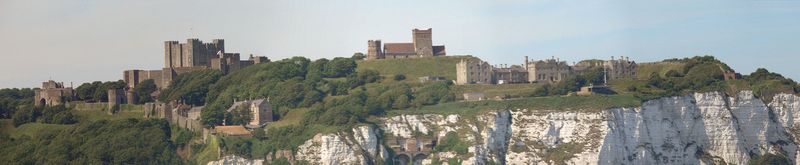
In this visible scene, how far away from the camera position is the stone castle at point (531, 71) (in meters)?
126

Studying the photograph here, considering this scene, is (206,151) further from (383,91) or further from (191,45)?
(191,45)

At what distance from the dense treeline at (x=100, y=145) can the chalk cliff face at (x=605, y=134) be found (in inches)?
332

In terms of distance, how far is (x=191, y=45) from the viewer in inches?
5340

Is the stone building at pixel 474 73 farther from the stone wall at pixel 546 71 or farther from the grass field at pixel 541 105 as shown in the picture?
the grass field at pixel 541 105

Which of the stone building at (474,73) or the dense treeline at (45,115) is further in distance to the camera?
the stone building at (474,73)

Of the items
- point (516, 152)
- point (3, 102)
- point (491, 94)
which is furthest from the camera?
point (3, 102)

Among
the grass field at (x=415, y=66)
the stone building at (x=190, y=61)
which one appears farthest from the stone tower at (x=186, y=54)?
the grass field at (x=415, y=66)

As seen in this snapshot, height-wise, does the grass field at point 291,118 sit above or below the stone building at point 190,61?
below

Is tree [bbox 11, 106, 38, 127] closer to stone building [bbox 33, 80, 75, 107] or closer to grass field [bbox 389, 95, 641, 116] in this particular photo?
stone building [bbox 33, 80, 75, 107]

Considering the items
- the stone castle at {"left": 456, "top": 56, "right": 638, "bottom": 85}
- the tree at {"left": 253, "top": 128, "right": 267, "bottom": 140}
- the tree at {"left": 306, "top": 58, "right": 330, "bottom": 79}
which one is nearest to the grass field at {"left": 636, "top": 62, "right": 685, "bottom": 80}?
the stone castle at {"left": 456, "top": 56, "right": 638, "bottom": 85}

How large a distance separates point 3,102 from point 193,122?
17270 mm

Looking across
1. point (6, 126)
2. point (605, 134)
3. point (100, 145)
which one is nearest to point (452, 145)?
point (605, 134)

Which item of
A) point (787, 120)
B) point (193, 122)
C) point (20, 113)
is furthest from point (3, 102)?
point (787, 120)

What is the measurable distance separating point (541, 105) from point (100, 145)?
75.1 feet
